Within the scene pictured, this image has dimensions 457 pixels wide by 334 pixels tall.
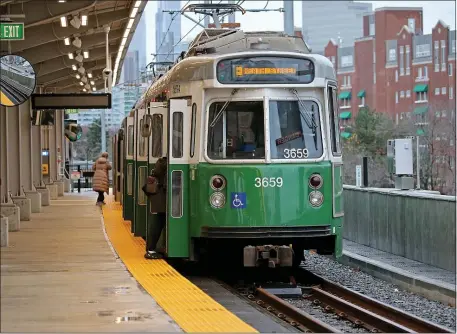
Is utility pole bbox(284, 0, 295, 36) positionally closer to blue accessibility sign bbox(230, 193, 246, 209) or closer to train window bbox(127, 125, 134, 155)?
train window bbox(127, 125, 134, 155)

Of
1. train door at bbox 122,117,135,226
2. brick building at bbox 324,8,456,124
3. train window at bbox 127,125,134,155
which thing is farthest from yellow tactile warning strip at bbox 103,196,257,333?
brick building at bbox 324,8,456,124

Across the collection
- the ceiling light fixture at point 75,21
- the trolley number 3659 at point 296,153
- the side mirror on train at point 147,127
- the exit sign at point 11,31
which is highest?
the ceiling light fixture at point 75,21

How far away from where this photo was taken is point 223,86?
13.6 m

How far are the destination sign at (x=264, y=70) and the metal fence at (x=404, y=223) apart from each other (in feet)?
10.9

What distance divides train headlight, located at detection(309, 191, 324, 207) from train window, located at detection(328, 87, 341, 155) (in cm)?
70

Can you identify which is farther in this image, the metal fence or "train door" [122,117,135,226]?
"train door" [122,117,135,226]

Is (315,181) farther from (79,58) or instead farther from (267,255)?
(79,58)

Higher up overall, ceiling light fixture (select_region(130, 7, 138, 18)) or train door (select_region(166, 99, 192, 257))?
ceiling light fixture (select_region(130, 7, 138, 18))

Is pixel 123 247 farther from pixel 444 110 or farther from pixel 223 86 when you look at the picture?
pixel 444 110

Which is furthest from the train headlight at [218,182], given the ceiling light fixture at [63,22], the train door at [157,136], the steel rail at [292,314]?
the ceiling light fixture at [63,22]

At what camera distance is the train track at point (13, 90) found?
50.2 feet

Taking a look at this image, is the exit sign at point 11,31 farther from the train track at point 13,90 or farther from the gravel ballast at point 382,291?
the gravel ballast at point 382,291

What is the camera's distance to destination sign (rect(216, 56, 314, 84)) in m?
13.7

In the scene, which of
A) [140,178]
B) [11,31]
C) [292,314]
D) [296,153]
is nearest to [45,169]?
[140,178]
